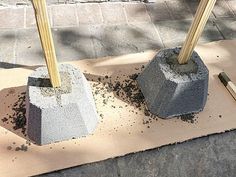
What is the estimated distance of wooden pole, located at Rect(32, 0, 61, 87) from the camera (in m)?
1.22

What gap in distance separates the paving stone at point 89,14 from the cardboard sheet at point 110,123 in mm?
383

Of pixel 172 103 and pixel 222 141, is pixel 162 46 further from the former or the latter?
pixel 222 141

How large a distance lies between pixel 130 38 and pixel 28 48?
27.3 inches

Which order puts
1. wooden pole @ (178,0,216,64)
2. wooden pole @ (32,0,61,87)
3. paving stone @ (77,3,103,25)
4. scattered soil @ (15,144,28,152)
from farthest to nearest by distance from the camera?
paving stone @ (77,3,103,25) → scattered soil @ (15,144,28,152) → wooden pole @ (178,0,216,64) → wooden pole @ (32,0,61,87)

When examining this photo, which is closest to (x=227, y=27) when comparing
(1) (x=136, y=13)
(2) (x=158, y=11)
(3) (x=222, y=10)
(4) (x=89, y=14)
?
(3) (x=222, y=10)

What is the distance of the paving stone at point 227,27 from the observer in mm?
2370

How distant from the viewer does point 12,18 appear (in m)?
2.26

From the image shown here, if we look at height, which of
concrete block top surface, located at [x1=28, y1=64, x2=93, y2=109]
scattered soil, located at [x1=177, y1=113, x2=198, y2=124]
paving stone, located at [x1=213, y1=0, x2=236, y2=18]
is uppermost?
concrete block top surface, located at [x1=28, y1=64, x2=93, y2=109]

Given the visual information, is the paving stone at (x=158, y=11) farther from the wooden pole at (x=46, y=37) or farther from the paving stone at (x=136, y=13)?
the wooden pole at (x=46, y=37)

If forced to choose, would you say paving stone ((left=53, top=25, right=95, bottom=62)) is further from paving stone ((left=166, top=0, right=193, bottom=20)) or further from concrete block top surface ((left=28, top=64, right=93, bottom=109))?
paving stone ((left=166, top=0, right=193, bottom=20))

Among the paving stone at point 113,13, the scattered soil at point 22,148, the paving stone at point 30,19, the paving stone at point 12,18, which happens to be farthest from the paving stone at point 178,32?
the scattered soil at point 22,148

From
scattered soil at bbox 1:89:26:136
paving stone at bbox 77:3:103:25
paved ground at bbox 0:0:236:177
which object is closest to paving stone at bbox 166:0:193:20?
Result: paved ground at bbox 0:0:236:177

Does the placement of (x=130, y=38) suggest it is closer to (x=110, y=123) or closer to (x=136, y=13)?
(x=136, y=13)

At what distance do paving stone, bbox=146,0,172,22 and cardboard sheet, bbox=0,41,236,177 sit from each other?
395 millimetres
